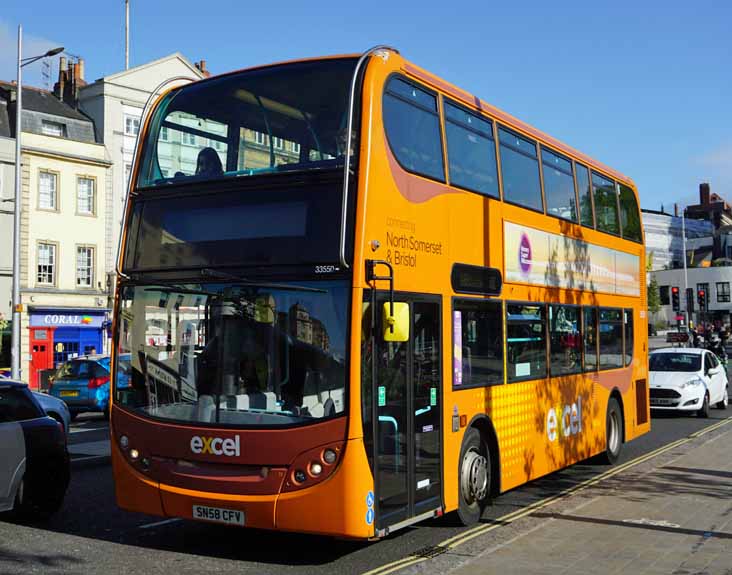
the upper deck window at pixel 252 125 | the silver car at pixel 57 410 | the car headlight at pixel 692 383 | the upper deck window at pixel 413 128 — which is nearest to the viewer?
the upper deck window at pixel 252 125

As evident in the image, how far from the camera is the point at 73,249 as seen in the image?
41844 millimetres

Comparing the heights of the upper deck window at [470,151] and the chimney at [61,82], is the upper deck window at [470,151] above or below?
below

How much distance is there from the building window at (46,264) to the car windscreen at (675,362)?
27.5m

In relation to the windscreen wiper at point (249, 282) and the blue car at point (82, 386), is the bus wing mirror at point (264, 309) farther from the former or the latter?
the blue car at point (82, 386)

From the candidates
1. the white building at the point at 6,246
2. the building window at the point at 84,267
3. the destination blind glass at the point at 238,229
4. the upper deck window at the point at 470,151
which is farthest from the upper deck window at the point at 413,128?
the building window at the point at 84,267

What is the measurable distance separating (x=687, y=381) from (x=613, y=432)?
8.53 m

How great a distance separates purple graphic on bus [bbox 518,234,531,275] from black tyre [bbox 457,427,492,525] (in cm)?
224

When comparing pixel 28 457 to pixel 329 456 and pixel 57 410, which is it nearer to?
pixel 329 456

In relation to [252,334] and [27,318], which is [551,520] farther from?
[27,318]

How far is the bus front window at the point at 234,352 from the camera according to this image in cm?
750

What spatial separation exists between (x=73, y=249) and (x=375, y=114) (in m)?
36.4

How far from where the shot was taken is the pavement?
7.57 meters

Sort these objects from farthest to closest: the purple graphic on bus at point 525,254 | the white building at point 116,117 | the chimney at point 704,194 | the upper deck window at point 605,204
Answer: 1. the chimney at point 704,194
2. the white building at point 116,117
3. the upper deck window at point 605,204
4. the purple graphic on bus at point 525,254

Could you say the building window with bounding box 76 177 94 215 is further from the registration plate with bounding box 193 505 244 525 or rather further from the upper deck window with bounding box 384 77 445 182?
the registration plate with bounding box 193 505 244 525
